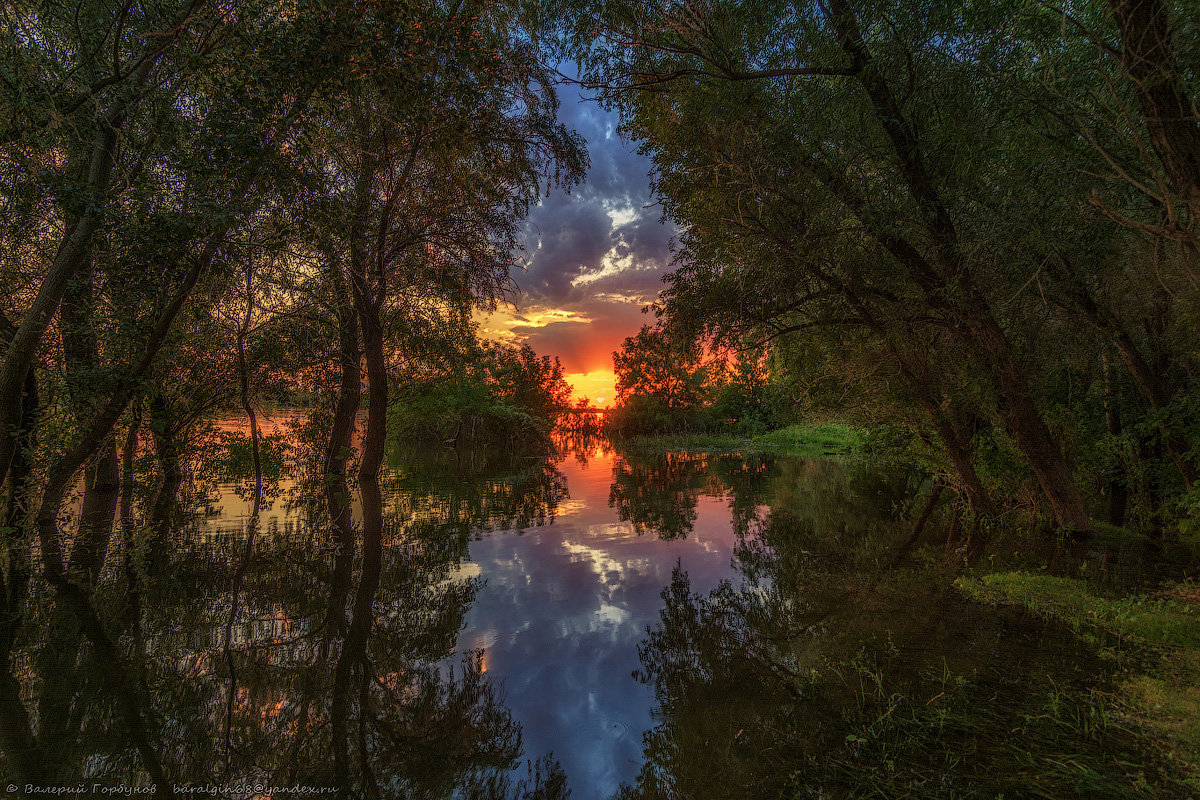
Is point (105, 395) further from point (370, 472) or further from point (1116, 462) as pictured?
point (1116, 462)

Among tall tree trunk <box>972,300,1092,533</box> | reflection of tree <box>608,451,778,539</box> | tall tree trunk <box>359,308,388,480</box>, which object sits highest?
tall tree trunk <box>359,308,388,480</box>

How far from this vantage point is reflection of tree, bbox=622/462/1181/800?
3.42 meters

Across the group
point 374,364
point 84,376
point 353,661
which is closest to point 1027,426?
point 353,661

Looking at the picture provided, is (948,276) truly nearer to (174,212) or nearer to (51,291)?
(174,212)

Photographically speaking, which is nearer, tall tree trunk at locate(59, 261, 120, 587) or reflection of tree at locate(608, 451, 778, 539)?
tall tree trunk at locate(59, 261, 120, 587)

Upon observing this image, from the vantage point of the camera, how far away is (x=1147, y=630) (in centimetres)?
558

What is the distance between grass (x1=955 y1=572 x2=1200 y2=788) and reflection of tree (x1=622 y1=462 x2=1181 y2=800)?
11.0 inches

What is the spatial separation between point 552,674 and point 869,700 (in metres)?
3.23

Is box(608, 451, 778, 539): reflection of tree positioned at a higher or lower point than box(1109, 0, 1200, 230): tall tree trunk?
lower

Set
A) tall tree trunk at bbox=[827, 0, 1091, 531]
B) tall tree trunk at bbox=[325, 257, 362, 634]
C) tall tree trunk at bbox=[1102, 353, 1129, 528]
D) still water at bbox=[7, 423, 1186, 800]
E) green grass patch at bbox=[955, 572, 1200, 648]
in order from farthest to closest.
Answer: tall tree trunk at bbox=[325, 257, 362, 634] → tall tree trunk at bbox=[1102, 353, 1129, 528] → tall tree trunk at bbox=[827, 0, 1091, 531] → green grass patch at bbox=[955, 572, 1200, 648] → still water at bbox=[7, 423, 1186, 800]

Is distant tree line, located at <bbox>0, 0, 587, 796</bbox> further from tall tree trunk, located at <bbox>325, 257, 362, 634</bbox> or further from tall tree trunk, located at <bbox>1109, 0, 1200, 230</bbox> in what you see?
tall tree trunk, located at <bbox>1109, 0, 1200, 230</bbox>

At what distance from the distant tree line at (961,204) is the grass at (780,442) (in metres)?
24.0

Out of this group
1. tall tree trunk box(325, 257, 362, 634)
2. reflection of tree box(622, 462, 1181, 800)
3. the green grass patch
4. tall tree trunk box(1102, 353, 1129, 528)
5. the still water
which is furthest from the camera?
tall tree trunk box(325, 257, 362, 634)

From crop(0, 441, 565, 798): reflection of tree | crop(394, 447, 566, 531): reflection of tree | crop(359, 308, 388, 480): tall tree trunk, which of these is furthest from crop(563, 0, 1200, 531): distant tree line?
crop(359, 308, 388, 480): tall tree trunk
